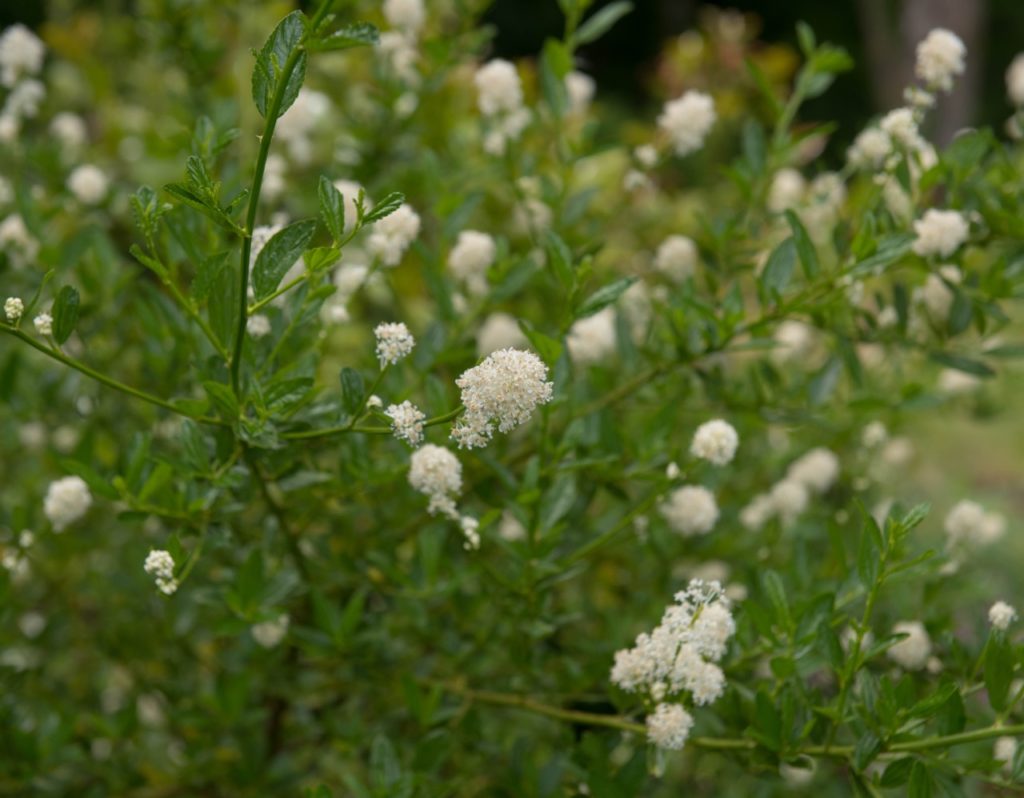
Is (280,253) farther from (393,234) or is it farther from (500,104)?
(500,104)

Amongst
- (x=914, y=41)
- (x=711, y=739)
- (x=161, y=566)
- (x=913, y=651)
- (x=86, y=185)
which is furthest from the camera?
(x=914, y=41)

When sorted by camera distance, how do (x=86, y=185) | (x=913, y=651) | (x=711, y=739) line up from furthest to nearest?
(x=86, y=185) < (x=913, y=651) < (x=711, y=739)

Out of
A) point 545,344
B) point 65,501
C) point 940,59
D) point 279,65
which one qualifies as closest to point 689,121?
point 940,59

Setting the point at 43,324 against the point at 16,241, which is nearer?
the point at 43,324

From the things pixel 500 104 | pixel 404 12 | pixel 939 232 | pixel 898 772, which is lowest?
pixel 898 772

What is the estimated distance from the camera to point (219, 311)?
813 millimetres

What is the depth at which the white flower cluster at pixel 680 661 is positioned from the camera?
789 millimetres

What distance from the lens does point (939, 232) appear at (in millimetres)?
1014

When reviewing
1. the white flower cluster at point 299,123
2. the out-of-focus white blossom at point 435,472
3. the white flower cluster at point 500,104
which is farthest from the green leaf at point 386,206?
the white flower cluster at point 299,123

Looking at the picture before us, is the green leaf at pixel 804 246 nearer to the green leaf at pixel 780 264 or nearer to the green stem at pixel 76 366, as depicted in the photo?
the green leaf at pixel 780 264

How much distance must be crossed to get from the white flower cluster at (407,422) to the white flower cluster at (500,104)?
25.2 inches

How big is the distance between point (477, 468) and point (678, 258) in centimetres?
38

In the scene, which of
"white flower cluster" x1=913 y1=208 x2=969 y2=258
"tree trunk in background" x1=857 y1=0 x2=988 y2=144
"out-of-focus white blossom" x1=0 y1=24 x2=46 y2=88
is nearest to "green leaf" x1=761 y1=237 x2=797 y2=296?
"white flower cluster" x1=913 y1=208 x2=969 y2=258

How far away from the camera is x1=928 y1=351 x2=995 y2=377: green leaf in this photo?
1.07m
